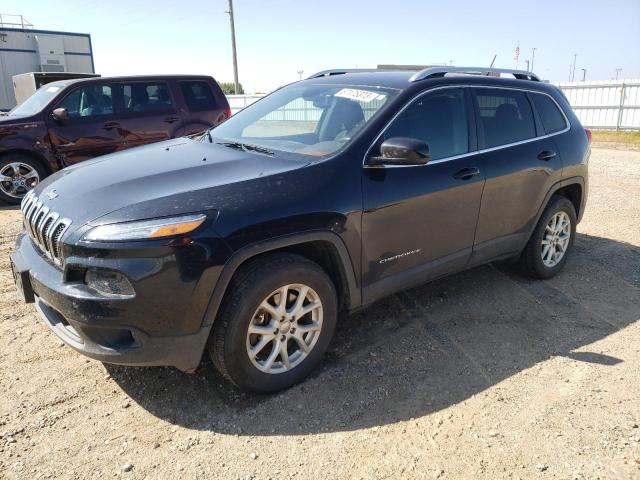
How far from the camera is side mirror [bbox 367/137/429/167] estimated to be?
119 inches

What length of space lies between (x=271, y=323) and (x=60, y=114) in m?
6.09

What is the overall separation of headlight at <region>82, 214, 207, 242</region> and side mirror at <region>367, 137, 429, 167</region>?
125cm

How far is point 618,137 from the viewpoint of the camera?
18078mm

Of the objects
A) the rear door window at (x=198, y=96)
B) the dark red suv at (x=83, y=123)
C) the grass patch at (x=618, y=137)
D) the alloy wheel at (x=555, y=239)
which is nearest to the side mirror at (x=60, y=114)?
the dark red suv at (x=83, y=123)

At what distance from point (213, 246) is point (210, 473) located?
42.4 inches

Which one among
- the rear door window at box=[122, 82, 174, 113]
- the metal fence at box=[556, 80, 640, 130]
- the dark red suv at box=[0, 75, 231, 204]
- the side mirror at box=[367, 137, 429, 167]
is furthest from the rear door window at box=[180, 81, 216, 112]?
the metal fence at box=[556, 80, 640, 130]

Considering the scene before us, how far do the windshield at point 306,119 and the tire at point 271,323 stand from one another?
0.82m

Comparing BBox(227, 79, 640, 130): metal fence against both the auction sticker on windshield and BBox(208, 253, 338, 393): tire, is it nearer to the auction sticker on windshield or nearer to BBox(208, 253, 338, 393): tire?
the auction sticker on windshield

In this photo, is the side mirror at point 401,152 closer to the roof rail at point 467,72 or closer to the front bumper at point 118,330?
the roof rail at point 467,72

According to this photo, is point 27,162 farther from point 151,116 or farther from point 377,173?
point 377,173

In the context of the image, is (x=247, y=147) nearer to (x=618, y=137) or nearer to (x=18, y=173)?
(x=18, y=173)

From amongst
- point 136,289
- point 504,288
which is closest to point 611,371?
point 504,288

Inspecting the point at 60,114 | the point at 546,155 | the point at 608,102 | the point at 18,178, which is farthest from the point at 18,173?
the point at 608,102

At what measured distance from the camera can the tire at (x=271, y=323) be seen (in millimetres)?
2674
